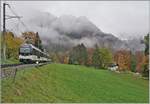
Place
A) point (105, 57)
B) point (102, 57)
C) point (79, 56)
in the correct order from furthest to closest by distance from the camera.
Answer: point (79, 56), point (102, 57), point (105, 57)

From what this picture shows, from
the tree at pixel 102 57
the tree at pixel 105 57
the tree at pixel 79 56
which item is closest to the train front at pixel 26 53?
the tree at pixel 102 57

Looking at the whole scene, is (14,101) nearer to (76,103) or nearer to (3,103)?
(3,103)

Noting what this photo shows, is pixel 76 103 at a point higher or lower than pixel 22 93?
lower

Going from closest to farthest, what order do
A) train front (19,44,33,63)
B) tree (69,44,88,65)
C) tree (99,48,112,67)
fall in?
train front (19,44,33,63), tree (99,48,112,67), tree (69,44,88,65)

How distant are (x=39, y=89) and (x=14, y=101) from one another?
25.0 feet

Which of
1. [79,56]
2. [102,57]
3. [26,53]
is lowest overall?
[79,56]

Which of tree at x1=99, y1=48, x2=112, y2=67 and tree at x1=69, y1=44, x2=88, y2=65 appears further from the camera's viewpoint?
tree at x1=69, y1=44, x2=88, y2=65

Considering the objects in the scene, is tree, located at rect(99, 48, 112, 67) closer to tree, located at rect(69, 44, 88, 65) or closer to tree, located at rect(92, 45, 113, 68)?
tree, located at rect(92, 45, 113, 68)

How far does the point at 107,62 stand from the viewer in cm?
13412

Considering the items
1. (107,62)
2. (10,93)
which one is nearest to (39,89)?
(10,93)

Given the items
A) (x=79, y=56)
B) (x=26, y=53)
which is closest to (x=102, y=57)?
(x=79, y=56)

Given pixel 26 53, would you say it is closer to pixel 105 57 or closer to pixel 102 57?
pixel 105 57

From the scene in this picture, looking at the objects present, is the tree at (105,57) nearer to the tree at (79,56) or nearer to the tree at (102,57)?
the tree at (102,57)

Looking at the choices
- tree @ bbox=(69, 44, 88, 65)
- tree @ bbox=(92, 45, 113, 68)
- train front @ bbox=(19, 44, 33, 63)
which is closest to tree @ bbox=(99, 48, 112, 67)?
tree @ bbox=(92, 45, 113, 68)
